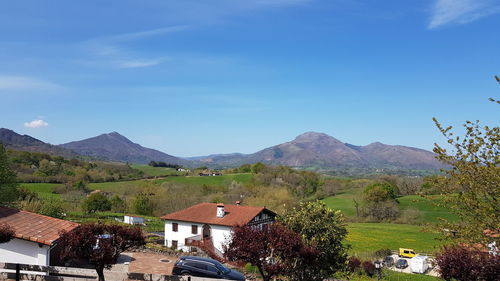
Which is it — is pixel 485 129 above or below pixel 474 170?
above

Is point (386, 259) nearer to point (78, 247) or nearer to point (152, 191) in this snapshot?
point (78, 247)

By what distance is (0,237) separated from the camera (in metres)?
17.5

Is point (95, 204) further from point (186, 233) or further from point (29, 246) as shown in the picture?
point (29, 246)

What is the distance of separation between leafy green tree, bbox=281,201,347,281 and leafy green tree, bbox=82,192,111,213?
2357 inches

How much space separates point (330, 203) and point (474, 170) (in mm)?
89475

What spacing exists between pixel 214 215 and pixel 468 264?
3361 centimetres

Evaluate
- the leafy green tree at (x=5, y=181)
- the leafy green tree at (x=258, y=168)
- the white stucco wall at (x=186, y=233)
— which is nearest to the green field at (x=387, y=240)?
the white stucco wall at (x=186, y=233)

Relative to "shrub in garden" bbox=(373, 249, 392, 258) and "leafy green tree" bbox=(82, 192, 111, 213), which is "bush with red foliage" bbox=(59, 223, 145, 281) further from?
"leafy green tree" bbox=(82, 192, 111, 213)

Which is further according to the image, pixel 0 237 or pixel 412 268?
pixel 412 268

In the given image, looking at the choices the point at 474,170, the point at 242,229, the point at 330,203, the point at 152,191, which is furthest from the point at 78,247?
the point at 330,203

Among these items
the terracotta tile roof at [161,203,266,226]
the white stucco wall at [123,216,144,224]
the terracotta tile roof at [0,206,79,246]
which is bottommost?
the white stucco wall at [123,216,144,224]

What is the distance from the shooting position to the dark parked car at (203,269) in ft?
69.8

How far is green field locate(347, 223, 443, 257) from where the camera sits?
52253mm

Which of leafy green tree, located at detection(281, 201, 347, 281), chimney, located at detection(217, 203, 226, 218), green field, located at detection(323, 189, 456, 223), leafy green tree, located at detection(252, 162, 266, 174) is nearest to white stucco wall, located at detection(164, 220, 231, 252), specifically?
chimney, located at detection(217, 203, 226, 218)
